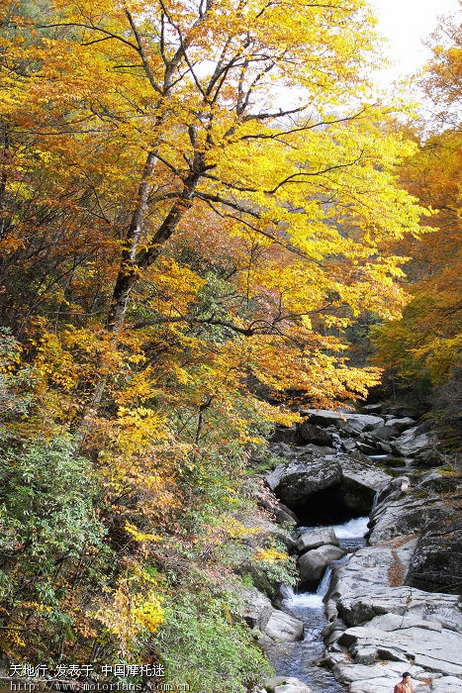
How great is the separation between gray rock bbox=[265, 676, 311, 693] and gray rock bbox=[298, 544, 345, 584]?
5101mm

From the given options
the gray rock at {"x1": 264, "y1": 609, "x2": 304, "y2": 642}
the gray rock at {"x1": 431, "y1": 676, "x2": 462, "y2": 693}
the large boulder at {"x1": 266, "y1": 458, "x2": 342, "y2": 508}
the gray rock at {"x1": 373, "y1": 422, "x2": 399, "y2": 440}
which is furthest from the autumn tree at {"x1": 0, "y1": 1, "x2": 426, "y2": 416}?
the gray rock at {"x1": 373, "y1": 422, "x2": 399, "y2": 440}

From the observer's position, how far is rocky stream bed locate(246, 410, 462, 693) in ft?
29.1

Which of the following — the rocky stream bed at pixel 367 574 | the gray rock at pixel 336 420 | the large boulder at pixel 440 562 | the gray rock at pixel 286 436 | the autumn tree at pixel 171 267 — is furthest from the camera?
the gray rock at pixel 336 420

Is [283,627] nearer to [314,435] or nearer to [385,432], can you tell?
[314,435]

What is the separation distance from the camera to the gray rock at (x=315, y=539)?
1494cm

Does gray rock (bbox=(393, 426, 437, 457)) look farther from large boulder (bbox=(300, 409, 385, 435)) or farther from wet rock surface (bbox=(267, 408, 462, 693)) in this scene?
large boulder (bbox=(300, 409, 385, 435))

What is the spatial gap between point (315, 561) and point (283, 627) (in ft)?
10.4

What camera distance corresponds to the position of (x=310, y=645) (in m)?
10.8

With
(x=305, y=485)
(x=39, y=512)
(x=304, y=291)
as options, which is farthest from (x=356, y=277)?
(x=305, y=485)

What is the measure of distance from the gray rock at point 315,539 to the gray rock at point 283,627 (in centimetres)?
329

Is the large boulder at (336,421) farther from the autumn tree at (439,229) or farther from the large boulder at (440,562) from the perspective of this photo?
the large boulder at (440,562)

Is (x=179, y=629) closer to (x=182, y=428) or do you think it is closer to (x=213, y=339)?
(x=182, y=428)

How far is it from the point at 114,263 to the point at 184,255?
9.33 feet

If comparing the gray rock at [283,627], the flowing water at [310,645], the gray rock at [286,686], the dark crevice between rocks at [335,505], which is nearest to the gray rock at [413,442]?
the dark crevice between rocks at [335,505]
